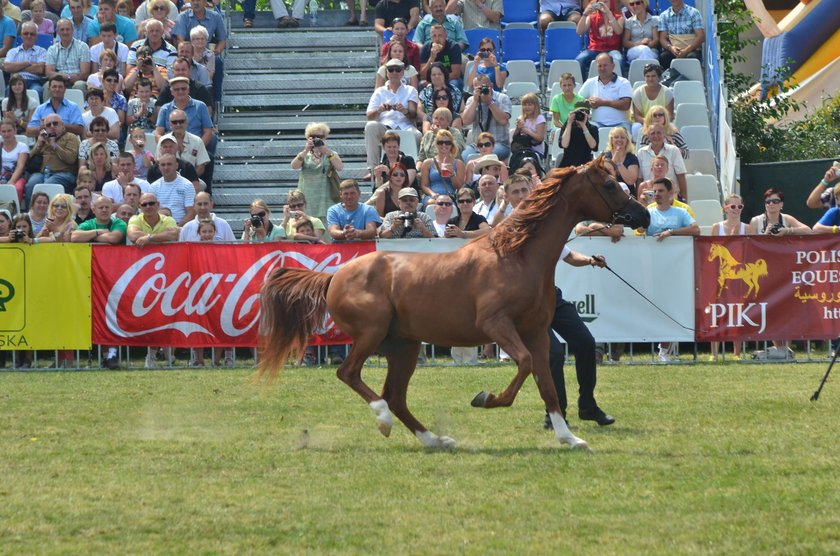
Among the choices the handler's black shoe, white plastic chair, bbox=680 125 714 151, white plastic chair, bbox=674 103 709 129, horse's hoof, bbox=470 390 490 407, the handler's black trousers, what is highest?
white plastic chair, bbox=674 103 709 129

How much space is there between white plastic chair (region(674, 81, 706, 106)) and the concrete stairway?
4.78 metres

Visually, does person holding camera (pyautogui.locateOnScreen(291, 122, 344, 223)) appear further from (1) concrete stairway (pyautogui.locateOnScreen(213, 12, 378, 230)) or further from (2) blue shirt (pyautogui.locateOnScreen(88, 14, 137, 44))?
(2) blue shirt (pyautogui.locateOnScreen(88, 14, 137, 44))

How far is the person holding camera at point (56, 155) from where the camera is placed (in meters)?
18.6

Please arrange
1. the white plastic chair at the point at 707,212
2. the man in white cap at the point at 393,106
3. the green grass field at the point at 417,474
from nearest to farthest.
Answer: the green grass field at the point at 417,474 → the white plastic chair at the point at 707,212 → the man in white cap at the point at 393,106

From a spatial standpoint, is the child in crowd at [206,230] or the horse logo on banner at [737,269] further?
the child in crowd at [206,230]

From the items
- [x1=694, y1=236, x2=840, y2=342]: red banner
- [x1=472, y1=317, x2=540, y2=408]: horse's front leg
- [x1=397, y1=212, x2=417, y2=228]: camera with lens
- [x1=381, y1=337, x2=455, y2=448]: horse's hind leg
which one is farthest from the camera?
[x1=397, y1=212, x2=417, y2=228]: camera with lens

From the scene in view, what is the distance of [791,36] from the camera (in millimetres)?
28328

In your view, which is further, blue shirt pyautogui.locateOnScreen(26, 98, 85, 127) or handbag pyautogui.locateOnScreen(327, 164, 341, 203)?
blue shirt pyautogui.locateOnScreen(26, 98, 85, 127)

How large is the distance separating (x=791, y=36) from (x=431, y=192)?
13772 mm

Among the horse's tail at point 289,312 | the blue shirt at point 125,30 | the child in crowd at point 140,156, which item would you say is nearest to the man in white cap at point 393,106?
the child in crowd at point 140,156

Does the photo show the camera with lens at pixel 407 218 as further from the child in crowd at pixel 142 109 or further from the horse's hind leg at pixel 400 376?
the child in crowd at pixel 142 109

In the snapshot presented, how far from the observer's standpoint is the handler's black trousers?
1102 cm

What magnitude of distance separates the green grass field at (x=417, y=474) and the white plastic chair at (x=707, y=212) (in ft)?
13.1

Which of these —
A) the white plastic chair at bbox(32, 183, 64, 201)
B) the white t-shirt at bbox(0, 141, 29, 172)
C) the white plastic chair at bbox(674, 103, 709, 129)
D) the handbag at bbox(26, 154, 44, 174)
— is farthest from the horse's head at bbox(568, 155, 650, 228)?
the white t-shirt at bbox(0, 141, 29, 172)
